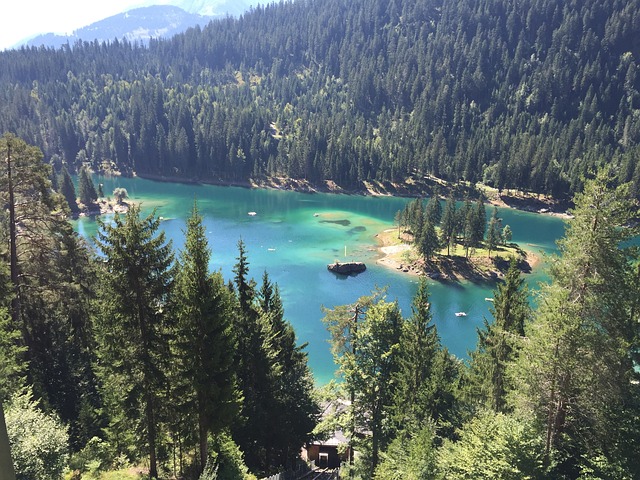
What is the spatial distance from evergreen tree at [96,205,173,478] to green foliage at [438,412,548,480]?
12295 millimetres

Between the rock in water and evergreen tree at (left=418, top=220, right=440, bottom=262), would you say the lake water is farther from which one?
evergreen tree at (left=418, top=220, right=440, bottom=262)

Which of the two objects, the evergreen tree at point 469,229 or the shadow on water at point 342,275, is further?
the evergreen tree at point 469,229

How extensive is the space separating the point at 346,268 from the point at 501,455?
6904 cm

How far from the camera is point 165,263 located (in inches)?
709

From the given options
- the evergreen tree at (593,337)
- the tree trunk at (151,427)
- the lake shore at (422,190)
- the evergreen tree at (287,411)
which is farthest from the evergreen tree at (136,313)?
the lake shore at (422,190)

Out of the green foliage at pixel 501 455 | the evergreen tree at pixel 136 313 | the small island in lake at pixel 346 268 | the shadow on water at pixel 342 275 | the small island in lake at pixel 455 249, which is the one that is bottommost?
the shadow on water at pixel 342 275

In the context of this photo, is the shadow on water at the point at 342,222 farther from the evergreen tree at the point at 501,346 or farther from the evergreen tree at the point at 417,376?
the evergreen tree at the point at 417,376

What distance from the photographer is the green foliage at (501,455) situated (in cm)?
1502

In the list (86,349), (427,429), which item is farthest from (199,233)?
(86,349)

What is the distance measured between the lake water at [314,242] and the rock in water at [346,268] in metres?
2.03

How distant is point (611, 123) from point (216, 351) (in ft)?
712

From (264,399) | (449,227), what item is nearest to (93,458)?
(264,399)

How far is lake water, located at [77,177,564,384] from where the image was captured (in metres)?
67.1

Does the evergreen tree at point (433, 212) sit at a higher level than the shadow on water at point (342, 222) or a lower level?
higher
